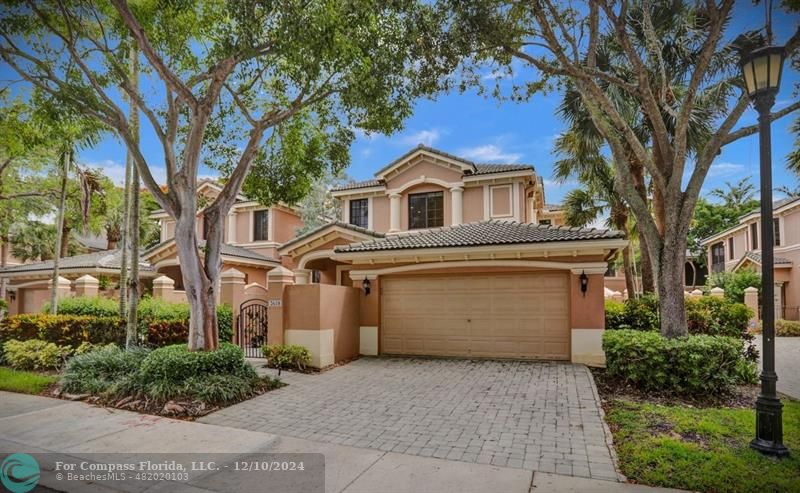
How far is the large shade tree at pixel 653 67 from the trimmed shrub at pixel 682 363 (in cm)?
109

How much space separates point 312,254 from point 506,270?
28.3ft

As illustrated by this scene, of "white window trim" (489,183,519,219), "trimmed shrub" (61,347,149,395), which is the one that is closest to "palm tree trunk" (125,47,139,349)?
"trimmed shrub" (61,347,149,395)

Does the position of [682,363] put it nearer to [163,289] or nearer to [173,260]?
[163,289]

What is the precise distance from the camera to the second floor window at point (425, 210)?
19953mm

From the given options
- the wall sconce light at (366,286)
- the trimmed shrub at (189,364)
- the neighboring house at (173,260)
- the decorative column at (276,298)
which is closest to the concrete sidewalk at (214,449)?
the trimmed shrub at (189,364)

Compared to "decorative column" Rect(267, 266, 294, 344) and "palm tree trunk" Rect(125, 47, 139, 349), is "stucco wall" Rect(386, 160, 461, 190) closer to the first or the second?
"decorative column" Rect(267, 266, 294, 344)

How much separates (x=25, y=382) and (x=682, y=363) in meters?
13.0

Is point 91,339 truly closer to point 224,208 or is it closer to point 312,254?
point 224,208

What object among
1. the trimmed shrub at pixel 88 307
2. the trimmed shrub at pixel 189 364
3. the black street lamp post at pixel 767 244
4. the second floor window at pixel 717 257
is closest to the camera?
the black street lamp post at pixel 767 244

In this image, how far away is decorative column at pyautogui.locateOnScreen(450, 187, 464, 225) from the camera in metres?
19.3

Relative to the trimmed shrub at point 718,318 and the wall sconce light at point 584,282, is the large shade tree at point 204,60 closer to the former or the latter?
the wall sconce light at point 584,282

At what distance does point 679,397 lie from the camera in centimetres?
810

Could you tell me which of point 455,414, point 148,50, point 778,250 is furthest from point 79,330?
point 778,250

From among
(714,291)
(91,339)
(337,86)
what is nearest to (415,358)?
(337,86)
